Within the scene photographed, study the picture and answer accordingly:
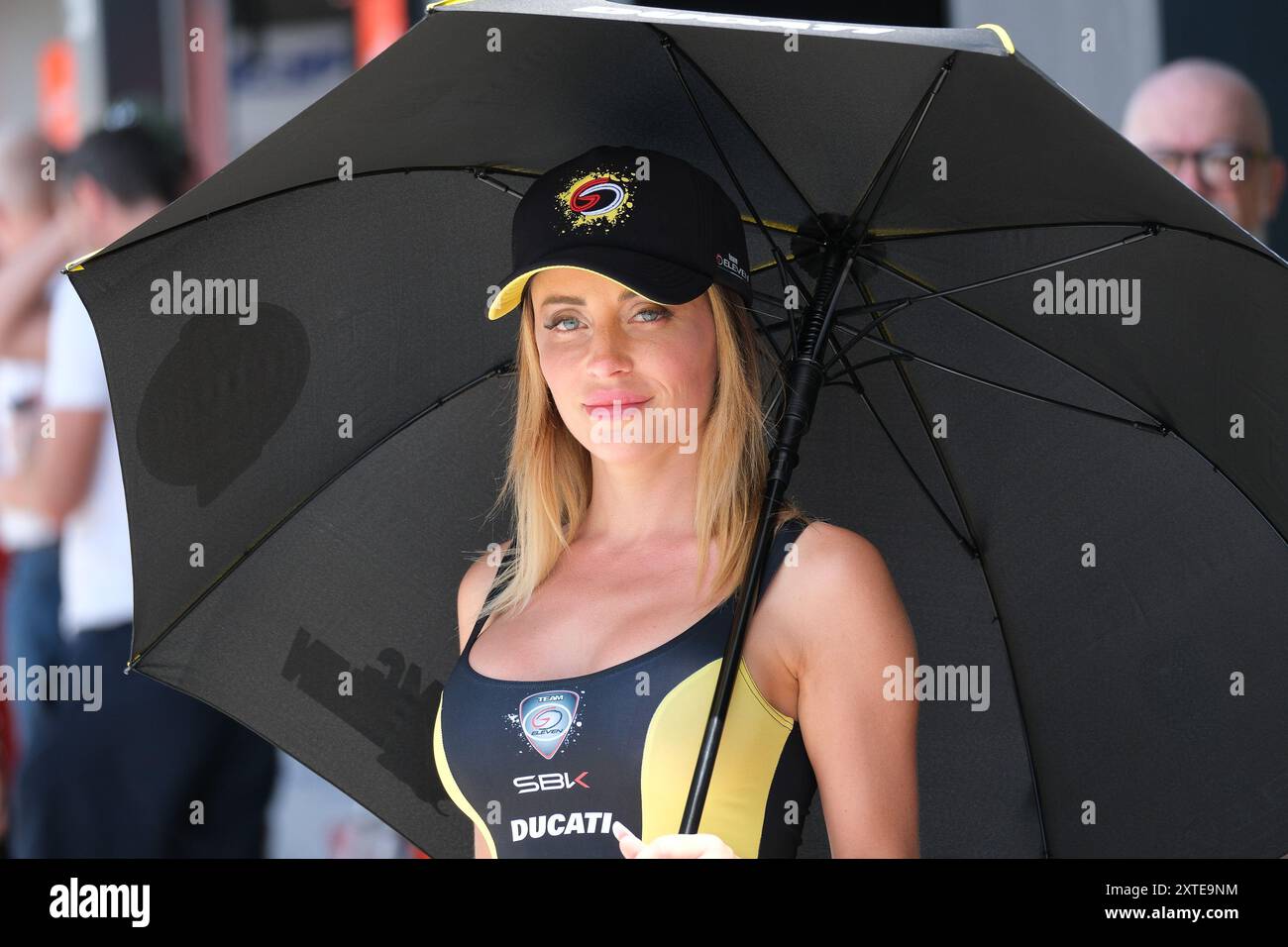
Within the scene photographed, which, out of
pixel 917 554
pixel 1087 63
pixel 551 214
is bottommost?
pixel 917 554

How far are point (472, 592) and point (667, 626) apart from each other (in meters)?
0.43

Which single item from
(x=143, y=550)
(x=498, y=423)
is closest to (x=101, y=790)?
(x=143, y=550)

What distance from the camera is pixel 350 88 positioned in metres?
2.23

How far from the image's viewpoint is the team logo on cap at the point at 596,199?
2.33m

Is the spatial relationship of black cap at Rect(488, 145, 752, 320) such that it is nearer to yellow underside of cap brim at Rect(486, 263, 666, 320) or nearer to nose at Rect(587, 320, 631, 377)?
yellow underside of cap brim at Rect(486, 263, 666, 320)

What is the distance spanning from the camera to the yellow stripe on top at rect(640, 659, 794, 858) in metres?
2.24

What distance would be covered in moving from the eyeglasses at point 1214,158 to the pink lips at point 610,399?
2.06m

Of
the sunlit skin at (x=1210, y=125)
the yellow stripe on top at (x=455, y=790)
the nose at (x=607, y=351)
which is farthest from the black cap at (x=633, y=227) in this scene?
the sunlit skin at (x=1210, y=125)

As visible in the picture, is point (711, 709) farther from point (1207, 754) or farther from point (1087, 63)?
point (1087, 63)

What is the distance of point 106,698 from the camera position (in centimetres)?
371

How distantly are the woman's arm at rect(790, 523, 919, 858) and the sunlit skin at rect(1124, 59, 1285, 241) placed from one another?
1979 millimetres

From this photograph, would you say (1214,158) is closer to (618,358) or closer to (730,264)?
(730,264)

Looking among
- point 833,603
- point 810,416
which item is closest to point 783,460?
point 810,416
